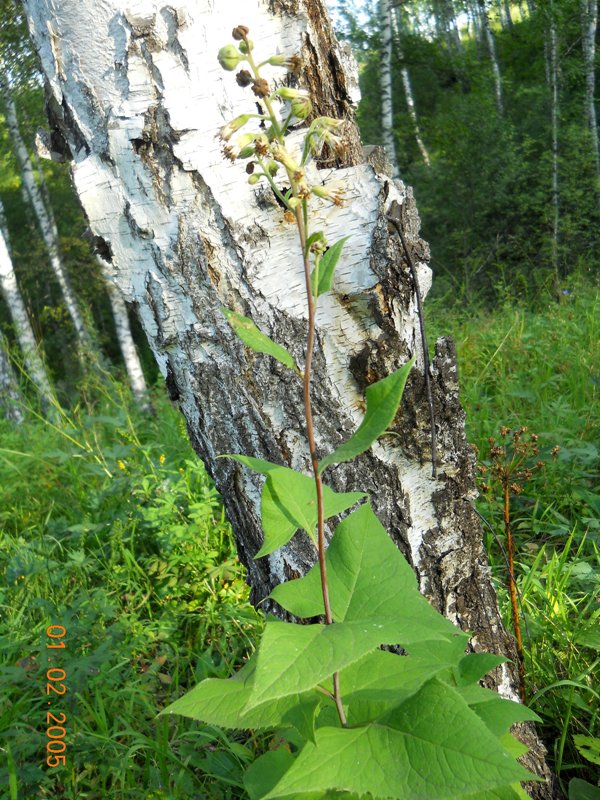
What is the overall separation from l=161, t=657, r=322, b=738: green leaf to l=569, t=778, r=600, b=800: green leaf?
0.74 metres

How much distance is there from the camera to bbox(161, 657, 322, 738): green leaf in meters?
0.89

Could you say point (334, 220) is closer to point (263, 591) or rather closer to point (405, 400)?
point (405, 400)

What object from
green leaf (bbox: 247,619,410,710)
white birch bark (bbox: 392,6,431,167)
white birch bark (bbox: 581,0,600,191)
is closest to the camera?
green leaf (bbox: 247,619,410,710)

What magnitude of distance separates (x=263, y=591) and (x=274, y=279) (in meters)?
0.70

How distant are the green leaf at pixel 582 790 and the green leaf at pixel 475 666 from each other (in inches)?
16.0

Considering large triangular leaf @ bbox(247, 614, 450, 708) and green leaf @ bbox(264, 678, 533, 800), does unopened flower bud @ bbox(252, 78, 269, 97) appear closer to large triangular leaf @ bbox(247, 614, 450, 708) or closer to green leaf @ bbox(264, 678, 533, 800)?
large triangular leaf @ bbox(247, 614, 450, 708)

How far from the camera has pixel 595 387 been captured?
3012 millimetres

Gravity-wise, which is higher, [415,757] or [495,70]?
[495,70]

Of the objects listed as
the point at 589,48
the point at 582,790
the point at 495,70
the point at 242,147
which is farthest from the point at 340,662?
the point at 495,70

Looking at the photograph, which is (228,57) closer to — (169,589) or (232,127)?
(232,127)

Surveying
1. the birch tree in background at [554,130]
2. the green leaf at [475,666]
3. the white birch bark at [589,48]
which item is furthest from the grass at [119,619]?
the white birch bark at [589,48]
